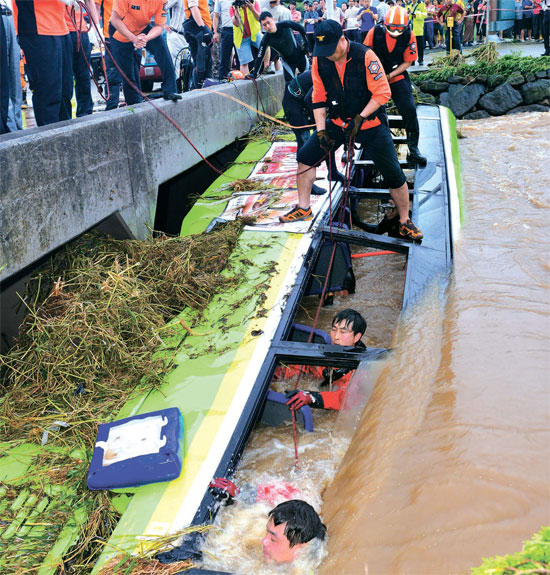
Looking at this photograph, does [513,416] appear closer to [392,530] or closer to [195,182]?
[392,530]

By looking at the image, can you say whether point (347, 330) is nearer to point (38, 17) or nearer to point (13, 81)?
point (38, 17)

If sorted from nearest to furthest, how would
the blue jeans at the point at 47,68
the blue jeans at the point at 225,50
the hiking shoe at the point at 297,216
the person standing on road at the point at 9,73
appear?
the blue jeans at the point at 47,68
the person standing on road at the point at 9,73
the hiking shoe at the point at 297,216
the blue jeans at the point at 225,50

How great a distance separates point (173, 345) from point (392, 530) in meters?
2.13

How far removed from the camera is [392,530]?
2400 millimetres

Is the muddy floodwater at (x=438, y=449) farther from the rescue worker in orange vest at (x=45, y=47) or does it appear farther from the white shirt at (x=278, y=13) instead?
the white shirt at (x=278, y=13)

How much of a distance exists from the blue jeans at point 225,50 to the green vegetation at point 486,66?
702 centimetres

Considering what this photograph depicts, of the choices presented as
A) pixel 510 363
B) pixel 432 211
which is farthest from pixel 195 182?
pixel 510 363

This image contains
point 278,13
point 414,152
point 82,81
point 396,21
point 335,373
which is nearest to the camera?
point 335,373

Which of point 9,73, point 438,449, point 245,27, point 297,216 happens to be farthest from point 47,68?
point 245,27

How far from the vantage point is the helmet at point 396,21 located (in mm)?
6109

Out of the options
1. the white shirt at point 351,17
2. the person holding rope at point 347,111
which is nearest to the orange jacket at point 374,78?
the person holding rope at point 347,111

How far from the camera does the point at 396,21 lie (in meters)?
6.12

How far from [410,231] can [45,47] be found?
3.44 metres

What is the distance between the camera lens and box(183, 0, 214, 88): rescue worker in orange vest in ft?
28.9
